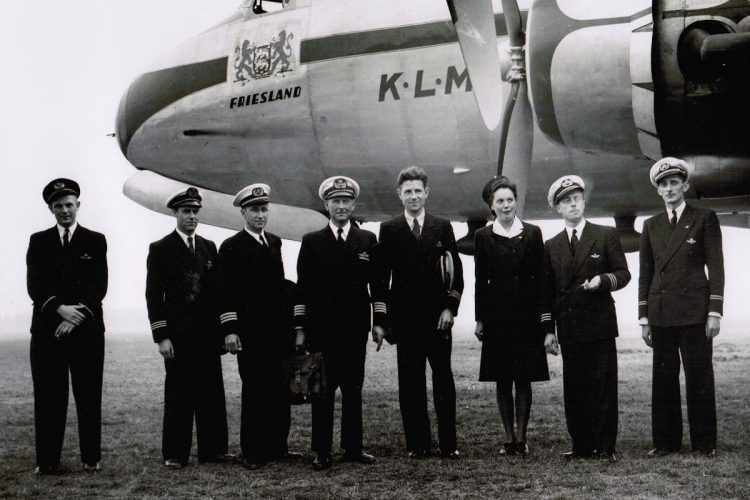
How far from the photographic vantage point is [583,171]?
286 inches

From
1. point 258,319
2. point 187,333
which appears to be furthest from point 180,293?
point 258,319

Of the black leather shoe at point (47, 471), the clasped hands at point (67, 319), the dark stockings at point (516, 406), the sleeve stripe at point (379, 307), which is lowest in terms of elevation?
the black leather shoe at point (47, 471)

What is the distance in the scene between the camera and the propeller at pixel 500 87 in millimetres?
6469

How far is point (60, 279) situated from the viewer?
16.6 feet

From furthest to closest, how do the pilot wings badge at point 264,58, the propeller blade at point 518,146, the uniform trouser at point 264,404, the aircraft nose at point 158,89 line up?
the aircraft nose at point 158,89 < the pilot wings badge at point 264,58 < the propeller blade at point 518,146 < the uniform trouser at point 264,404

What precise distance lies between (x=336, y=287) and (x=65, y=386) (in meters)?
1.79

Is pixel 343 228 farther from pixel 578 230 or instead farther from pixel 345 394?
pixel 578 230

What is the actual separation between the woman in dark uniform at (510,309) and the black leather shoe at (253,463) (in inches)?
57.7

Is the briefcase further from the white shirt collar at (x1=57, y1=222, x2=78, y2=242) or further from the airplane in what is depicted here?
the airplane

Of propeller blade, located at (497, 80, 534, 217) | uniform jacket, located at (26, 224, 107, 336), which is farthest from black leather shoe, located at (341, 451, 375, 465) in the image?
propeller blade, located at (497, 80, 534, 217)

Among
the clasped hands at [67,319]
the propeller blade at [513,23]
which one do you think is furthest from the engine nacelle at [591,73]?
the clasped hands at [67,319]

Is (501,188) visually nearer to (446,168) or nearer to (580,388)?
(580,388)

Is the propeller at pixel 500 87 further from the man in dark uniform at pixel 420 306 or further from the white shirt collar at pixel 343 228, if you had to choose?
the white shirt collar at pixel 343 228

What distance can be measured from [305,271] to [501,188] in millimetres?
1362
